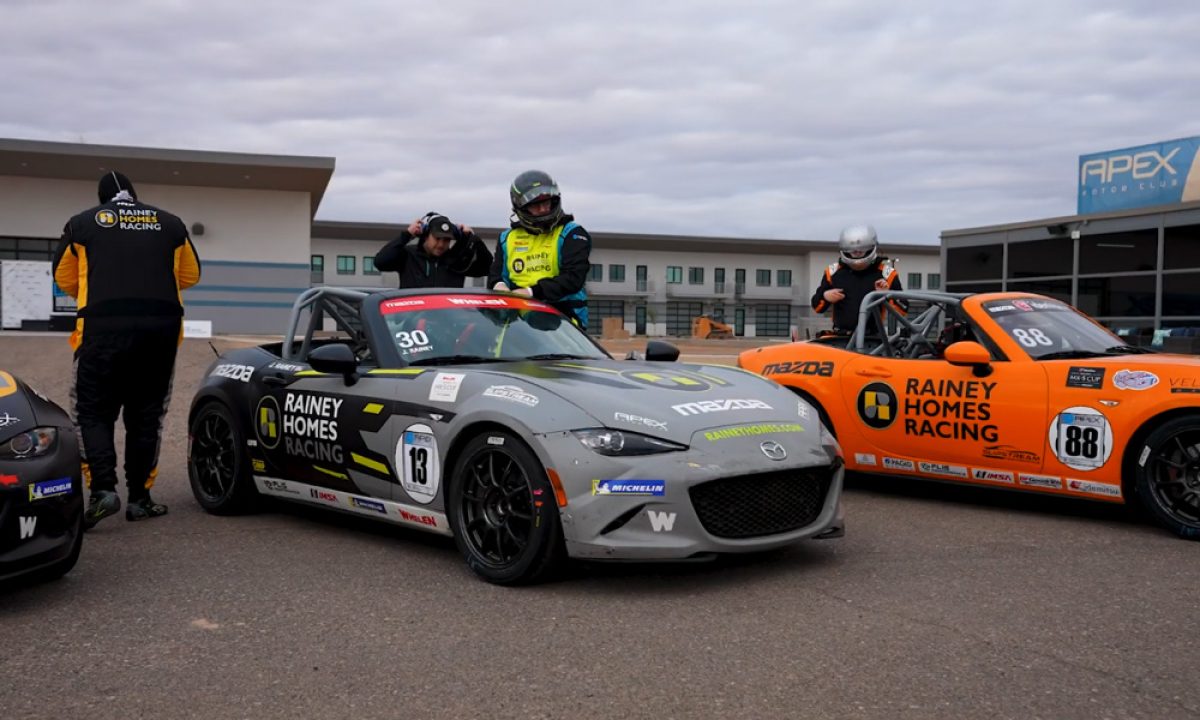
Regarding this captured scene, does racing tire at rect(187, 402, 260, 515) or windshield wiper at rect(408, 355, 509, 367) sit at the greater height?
windshield wiper at rect(408, 355, 509, 367)

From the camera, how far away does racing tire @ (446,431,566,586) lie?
4402mm

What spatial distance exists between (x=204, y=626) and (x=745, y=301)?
7932cm

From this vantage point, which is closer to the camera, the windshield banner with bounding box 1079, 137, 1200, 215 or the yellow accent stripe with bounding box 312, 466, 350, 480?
the yellow accent stripe with bounding box 312, 466, 350, 480

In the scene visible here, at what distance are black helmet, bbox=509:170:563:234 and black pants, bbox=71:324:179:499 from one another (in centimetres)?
221

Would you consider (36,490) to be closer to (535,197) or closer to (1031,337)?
(535,197)

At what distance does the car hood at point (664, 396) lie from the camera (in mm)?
4508

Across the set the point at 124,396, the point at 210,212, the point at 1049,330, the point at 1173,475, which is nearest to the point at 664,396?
the point at 1173,475

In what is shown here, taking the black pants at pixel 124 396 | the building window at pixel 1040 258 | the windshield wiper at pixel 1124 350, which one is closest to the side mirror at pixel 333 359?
the black pants at pixel 124 396

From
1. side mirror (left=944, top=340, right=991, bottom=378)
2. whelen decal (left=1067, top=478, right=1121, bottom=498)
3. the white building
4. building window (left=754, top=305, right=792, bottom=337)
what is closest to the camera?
whelen decal (left=1067, top=478, right=1121, bottom=498)

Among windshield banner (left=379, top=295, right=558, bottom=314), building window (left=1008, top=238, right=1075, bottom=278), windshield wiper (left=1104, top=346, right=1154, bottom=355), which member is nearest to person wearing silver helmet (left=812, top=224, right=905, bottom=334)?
windshield wiper (left=1104, top=346, right=1154, bottom=355)

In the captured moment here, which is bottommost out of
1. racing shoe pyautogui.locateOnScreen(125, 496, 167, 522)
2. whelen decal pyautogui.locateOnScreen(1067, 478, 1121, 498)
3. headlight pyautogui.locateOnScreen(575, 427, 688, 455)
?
racing shoe pyautogui.locateOnScreen(125, 496, 167, 522)

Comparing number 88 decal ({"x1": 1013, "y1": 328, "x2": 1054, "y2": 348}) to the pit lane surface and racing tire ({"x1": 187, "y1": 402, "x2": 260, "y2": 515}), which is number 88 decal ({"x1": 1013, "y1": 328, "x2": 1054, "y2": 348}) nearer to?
the pit lane surface

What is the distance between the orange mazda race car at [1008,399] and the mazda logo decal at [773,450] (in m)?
2.17

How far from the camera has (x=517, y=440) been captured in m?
4.55
